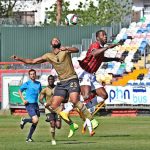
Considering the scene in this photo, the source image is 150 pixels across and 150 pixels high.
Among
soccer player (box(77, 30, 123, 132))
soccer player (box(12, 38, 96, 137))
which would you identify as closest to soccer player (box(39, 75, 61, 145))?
soccer player (box(77, 30, 123, 132))

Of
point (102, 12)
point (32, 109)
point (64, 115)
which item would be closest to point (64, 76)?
point (64, 115)

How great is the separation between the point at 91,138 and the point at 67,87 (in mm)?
3110

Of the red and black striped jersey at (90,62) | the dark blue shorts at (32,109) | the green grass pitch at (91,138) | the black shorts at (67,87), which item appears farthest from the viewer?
the dark blue shorts at (32,109)

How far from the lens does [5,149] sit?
18.8 meters

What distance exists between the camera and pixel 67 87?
781 inches

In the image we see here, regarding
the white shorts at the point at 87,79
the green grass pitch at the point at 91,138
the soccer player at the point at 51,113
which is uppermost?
the white shorts at the point at 87,79

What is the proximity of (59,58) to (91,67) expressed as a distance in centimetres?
240

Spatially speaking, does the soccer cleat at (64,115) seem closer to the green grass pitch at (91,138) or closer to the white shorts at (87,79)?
the green grass pitch at (91,138)

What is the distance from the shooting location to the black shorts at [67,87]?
19.8 meters

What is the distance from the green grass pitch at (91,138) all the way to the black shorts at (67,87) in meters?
1.18

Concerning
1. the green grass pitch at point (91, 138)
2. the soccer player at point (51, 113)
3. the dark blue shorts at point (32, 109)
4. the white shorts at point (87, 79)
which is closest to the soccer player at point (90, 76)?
the white shorts at point (87, 79)

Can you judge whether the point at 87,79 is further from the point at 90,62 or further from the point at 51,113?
the point at 51,113

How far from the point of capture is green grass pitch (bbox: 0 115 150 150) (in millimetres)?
19234

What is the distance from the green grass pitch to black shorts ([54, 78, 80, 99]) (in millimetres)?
1181
